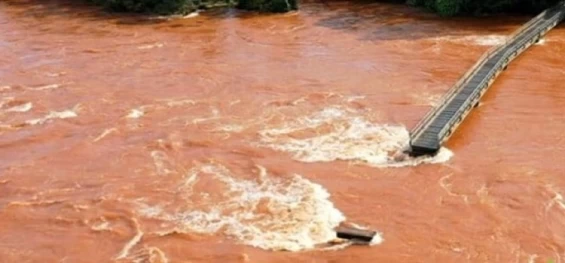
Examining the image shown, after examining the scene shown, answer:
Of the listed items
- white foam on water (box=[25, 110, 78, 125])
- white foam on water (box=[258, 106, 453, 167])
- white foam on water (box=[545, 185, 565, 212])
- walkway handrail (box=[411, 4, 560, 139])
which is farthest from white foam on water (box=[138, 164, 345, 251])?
white foam on water (box=[25, 110, 78, 125])

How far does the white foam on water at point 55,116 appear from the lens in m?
24.9

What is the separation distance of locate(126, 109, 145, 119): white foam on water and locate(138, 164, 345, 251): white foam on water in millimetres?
5270

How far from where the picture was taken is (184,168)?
2116 centimetres

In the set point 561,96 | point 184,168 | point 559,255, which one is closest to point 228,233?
point 184,168

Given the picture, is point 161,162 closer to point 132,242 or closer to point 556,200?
point 132,242

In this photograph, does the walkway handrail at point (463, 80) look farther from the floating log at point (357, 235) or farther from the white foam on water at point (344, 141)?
the floating log at point (357, 235)

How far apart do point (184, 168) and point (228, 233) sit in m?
4.22

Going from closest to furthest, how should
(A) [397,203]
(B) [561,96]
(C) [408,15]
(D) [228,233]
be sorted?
(D) [228,233], (A) [397,203], (B) [561,96], (C) [408,15]

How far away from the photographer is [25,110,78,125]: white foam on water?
24906 millimetres

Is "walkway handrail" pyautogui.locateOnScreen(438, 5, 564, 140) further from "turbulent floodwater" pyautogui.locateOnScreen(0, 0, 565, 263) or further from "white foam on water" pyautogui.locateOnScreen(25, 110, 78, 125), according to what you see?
"white foam on water" pyautogui.locateOnScreen(25, 110, 78, 125)

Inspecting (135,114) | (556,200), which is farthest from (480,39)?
(135,114)

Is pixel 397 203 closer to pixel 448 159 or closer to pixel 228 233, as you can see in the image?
pixel 448 159

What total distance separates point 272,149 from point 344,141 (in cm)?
223

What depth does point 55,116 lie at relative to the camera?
83.1 ft
